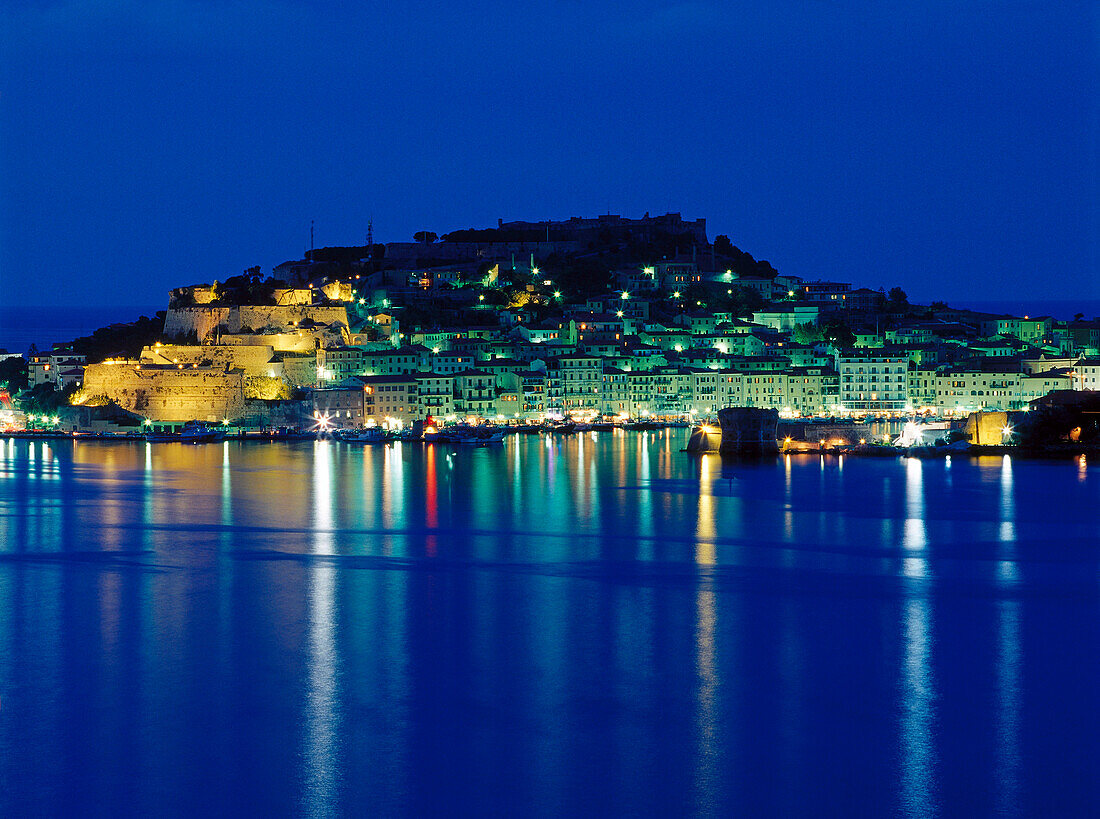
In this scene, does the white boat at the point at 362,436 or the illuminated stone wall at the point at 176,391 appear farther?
the illuminated stone wall at the point at 176,391

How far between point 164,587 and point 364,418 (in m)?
16.6

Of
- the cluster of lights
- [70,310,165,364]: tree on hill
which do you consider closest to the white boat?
[70,310,165,364]: tree on hill

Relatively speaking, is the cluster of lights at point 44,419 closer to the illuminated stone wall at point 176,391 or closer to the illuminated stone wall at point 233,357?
the illuminated stone wall at point 176,391

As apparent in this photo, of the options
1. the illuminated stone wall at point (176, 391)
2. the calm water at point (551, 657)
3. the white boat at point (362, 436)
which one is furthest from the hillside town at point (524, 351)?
the calm water at point (551, 657)

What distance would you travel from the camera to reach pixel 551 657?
316 inches

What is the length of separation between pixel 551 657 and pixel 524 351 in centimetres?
2213

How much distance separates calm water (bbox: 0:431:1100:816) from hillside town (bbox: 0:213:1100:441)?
11.9 m

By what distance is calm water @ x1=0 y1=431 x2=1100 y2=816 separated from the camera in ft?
19.9

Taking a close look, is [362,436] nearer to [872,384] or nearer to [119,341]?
[119,341]

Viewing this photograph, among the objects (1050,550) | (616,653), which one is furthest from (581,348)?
(616,653)

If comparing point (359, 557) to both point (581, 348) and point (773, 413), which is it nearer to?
point (773, 413)

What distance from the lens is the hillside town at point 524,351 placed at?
27.2 m

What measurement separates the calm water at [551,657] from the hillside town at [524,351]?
11927 mm

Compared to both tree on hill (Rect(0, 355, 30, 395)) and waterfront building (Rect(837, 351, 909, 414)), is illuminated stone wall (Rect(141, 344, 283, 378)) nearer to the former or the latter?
tree on hill (Rect(0, 355, 30, 395))
